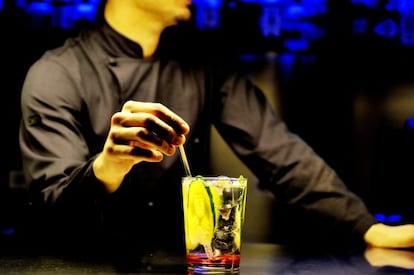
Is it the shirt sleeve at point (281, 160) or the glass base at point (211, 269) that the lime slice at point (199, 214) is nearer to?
the glass base at point (211, 269)

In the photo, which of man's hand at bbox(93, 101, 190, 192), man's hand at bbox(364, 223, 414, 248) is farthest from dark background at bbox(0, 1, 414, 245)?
man's hand at bbox(93, 101, 190, 192)

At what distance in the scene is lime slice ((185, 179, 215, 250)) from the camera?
888 millimetres

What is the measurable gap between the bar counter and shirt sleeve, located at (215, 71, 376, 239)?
48 cm

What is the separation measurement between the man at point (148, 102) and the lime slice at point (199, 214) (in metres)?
0.65

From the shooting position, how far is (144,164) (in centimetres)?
189

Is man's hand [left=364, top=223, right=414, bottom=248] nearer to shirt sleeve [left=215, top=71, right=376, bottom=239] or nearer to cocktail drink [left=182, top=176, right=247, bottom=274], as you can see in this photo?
shirt sleeve [left=215, top=71, right=376, bottom=239]

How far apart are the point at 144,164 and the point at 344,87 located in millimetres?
916

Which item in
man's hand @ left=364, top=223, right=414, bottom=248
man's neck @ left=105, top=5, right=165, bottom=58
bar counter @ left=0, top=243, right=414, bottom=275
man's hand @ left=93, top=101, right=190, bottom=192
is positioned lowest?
man's hand @ left=364, top=223, right=414, bottom=248

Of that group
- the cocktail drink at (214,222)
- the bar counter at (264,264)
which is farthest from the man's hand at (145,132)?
the bar counter at (264,264)

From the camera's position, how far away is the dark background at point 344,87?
243 cm

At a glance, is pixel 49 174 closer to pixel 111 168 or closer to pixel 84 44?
pixel 111 168

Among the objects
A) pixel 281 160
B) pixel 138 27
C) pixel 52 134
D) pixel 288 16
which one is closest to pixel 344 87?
pixel 288 16

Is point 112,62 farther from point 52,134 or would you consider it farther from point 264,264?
point 264,264

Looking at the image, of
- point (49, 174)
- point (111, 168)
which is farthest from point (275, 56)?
point (111, 168)
